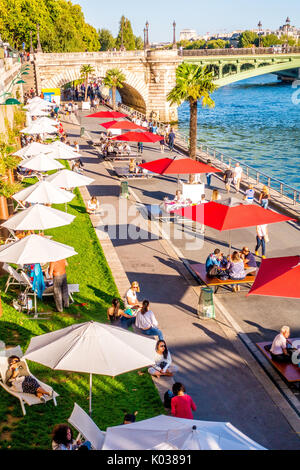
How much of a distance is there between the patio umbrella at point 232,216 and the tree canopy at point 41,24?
6148cm

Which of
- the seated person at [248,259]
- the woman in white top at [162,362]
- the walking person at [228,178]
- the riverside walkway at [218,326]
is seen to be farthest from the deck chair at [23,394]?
the walking person at [228,178]

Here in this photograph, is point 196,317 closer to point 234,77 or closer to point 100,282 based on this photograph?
point 100,282

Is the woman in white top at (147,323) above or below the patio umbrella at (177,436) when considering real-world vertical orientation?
below

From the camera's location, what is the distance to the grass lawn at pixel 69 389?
8953 millimetres

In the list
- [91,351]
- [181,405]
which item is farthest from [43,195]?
[181,405]

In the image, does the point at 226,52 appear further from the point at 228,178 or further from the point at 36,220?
the point at 36,220

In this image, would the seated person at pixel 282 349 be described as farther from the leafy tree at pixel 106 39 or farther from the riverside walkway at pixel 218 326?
the leafy tree at pixel 106 39

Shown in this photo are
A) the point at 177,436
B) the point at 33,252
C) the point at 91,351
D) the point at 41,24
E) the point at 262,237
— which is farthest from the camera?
the point at 41,24

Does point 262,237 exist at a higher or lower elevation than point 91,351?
lower

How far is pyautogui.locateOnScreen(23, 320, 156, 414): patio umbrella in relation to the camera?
27.3ft

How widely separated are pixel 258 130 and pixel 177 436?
218ft

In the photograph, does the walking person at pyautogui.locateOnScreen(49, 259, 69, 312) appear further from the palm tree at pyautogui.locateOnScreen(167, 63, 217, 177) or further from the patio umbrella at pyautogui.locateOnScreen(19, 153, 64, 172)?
the palm tree at pyautogui.locateOnScreen(167, 63, 217, 177)

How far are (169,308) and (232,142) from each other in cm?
4928

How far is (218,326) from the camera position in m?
13.3
